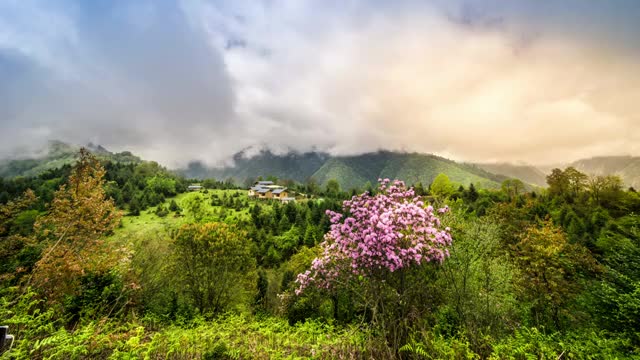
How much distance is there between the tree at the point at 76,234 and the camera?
8.49m

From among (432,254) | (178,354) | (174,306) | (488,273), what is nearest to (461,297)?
(488,273)

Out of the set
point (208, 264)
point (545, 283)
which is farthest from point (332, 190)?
point (545, 283)

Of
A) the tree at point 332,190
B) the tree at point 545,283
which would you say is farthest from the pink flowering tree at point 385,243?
the tree at point 332,190

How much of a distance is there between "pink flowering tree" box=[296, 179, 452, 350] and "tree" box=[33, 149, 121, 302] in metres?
8.31

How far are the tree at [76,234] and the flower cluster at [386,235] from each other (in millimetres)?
8514

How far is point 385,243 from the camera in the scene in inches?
302

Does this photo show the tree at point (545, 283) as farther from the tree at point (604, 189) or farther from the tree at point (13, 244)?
the tree at point (604, 189)

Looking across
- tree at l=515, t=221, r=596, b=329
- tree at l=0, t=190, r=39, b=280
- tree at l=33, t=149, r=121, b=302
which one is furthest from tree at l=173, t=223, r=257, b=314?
tree at l=515, t=221, r=596, b=329

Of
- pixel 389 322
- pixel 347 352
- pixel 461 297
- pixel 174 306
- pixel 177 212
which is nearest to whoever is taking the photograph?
pixel 347 352

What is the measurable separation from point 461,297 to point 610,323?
598cm

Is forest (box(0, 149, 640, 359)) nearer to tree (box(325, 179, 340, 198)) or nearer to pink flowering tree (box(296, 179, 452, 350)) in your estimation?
pink flowering tree (box(296, 179, 452, 350))

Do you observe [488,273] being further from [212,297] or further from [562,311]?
[212,297]

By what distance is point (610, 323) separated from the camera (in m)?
9.95

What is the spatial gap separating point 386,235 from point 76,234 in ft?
37.7
